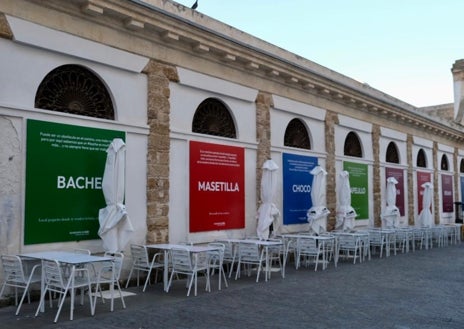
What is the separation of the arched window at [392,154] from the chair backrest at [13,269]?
558 inches

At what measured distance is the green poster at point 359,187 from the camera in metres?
15.0

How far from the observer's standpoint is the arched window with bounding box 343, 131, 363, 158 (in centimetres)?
1522

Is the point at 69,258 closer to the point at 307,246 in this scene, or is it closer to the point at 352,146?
the point at 307,246

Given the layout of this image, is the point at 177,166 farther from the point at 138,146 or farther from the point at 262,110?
the point at 262,110

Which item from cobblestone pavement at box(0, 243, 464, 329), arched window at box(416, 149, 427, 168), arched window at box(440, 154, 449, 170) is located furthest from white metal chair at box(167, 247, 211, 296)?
arched window at box(440, 154, 449, 170)

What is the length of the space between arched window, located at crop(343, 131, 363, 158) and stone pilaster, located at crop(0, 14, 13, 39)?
10617mm

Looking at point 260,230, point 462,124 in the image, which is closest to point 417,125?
point 462,124

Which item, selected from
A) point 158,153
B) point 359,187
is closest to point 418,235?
point 359,187

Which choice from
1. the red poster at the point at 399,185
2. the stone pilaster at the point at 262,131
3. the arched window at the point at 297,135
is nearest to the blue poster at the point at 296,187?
the arched window at the point at 297,135

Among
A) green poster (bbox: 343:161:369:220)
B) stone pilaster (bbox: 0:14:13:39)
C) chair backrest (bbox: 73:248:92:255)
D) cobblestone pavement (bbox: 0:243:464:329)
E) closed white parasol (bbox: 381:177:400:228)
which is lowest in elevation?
cobblestone pavement (bbox: 0:243:464:329)

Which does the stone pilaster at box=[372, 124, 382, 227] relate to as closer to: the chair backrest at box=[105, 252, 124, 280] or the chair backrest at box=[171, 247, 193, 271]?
the chair backrest at box=[171, 247, 193, 271]

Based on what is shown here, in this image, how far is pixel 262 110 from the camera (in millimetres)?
11617

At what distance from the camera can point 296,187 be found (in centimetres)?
1248

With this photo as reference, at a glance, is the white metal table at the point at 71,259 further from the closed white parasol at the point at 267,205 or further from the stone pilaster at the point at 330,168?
the stone pilaster at the point at 330,168
